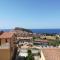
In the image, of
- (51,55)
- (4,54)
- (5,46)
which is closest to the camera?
(4,54)

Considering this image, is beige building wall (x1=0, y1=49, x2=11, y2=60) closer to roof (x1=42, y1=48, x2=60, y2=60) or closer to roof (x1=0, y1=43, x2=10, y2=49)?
roof (x1=0, y1=43, x2=10, y2=49)

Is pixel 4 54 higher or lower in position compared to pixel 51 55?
higher

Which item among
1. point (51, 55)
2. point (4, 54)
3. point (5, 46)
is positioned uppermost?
point (5, 46)

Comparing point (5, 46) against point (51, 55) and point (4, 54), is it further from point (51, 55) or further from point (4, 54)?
point (51, 55)

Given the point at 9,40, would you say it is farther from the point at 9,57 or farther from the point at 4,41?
the point at 9,57

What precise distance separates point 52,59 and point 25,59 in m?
5.32

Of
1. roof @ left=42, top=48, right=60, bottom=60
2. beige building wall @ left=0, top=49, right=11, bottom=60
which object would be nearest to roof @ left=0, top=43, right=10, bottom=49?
beige building wall @ left=0, top=49, right=11, bottom=60

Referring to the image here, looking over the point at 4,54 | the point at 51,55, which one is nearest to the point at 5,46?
the point at 4,54

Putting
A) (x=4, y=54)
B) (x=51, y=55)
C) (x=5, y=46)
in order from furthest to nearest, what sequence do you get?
(x=51, y=55) → (x=5, y=46) → (x=4, y=54)

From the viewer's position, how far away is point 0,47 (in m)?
15.2

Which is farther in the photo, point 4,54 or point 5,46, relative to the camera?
point 5,46

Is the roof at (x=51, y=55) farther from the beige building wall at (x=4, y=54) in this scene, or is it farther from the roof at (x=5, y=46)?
the roof at (x=5, y=46)

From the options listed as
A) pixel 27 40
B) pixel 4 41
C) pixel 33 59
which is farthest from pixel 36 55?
pixel 27 40

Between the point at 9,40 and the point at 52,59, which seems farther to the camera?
the point at 9,40
